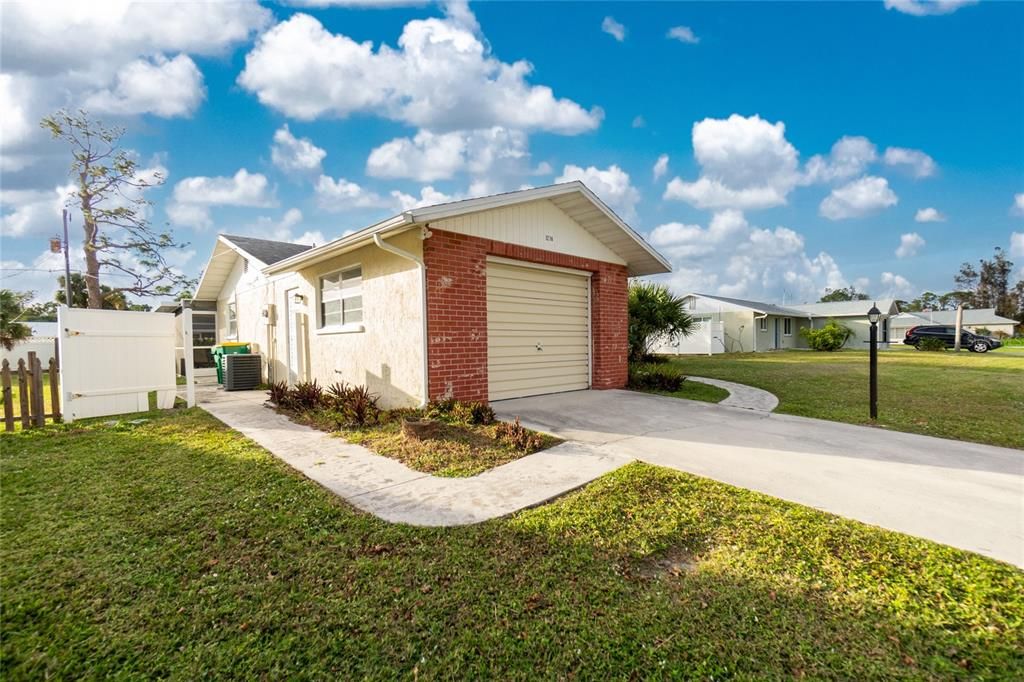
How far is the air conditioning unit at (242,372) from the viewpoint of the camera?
37.1ft

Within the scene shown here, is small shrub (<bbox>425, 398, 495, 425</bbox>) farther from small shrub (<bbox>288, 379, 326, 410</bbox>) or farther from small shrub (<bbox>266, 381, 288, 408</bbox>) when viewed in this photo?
small shrub (<bbox>266, 381, 288, 408</bbox>)

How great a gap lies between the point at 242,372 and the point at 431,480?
9.77 metres

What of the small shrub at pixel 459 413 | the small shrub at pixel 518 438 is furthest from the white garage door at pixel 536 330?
the small shrub at pixel 518 438

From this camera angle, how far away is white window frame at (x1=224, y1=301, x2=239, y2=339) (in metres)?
14.9

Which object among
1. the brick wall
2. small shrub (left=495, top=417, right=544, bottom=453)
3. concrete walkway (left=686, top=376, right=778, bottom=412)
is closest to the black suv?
concrete walkway (left=686, top=376, right=778, bottom=412)

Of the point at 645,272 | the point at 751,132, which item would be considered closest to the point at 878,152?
the point at 751,132

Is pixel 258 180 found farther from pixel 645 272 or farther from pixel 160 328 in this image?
pixel 645 272

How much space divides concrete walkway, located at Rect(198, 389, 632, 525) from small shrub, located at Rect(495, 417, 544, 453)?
0.17 metres

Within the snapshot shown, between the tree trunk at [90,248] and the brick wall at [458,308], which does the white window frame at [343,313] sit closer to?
the brick wall at [458,308]

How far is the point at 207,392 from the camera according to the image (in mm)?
10953

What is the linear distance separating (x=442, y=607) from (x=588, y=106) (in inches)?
455

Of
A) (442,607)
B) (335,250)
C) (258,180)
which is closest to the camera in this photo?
(442,607)

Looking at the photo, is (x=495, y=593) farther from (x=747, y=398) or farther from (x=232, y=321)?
(x=232, y=321)

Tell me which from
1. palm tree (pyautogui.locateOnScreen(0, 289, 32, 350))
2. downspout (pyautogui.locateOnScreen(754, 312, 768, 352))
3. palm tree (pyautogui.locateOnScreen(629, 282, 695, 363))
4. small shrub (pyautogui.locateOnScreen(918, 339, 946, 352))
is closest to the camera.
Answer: palm tree (pyautogui.locateOnScreen(0, 289, 32, 350))
